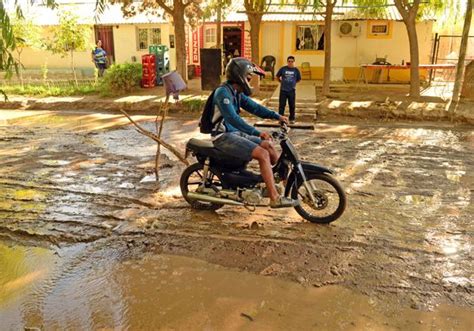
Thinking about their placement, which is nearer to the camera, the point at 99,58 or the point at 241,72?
the point at 241,72

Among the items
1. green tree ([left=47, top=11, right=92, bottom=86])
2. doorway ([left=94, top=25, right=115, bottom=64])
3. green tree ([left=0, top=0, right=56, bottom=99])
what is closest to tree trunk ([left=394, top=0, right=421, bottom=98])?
green tree ([left=47, top=11, right=92, bottom=86])

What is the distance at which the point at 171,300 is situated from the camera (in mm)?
3844

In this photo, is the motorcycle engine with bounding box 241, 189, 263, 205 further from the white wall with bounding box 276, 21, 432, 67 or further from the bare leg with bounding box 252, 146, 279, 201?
the white wall with bounding box 276, 21, 432, 67

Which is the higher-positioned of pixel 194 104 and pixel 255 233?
pixel 194 104

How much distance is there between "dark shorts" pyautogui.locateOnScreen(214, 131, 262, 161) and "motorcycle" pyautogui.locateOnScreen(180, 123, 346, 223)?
0.09 metres

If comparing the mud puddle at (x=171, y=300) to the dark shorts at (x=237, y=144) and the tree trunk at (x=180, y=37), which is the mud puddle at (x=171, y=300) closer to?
A: the dark shorts at (x=237, y=144)

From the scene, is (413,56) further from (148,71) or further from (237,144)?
(237,144)

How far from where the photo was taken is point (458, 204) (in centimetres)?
582

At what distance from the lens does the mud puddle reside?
11.5 ft

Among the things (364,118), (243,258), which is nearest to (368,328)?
(243,258)

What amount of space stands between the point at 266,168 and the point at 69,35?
46.9 feet

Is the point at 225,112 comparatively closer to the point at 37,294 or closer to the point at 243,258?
the point at 243,258

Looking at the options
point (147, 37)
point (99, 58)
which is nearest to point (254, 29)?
point (99, 58)

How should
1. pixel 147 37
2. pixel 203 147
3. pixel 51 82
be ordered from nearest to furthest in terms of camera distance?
pixel 203 147 → pixel 51 82 → pixel 147 37
